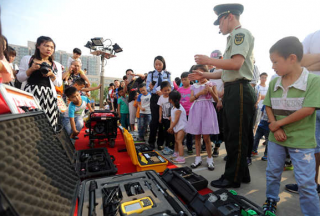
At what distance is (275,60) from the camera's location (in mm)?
1445

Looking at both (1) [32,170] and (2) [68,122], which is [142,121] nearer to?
(2) [68,122]

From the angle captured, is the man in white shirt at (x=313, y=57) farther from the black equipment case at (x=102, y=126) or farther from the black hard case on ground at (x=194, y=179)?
the black equipment case at (x=102, y=126)

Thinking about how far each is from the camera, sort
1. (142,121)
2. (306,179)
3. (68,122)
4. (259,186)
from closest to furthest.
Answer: (306,179) → (259,186) → (68,122) → (142,121)

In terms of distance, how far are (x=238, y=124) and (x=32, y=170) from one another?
1905 mm

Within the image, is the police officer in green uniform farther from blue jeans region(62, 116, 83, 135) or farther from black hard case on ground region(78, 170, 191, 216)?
blue jeans region(62, 116, 83, 135)

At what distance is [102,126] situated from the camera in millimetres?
3398

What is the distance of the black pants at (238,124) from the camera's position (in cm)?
180

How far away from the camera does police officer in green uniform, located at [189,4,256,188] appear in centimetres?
175

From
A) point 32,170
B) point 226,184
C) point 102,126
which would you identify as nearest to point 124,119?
point 102,126

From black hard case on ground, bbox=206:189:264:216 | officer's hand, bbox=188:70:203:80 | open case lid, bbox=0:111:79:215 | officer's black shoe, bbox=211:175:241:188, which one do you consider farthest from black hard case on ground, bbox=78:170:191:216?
officer's hand, bbox=188:70:203:80

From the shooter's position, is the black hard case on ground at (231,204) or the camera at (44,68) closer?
the black hard case on ground at (231,204)

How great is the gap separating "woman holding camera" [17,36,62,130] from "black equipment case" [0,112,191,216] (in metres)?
1.24

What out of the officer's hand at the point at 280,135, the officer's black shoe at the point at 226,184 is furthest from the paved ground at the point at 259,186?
the officer's hand at the point at 280,135

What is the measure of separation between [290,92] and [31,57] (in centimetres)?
318
